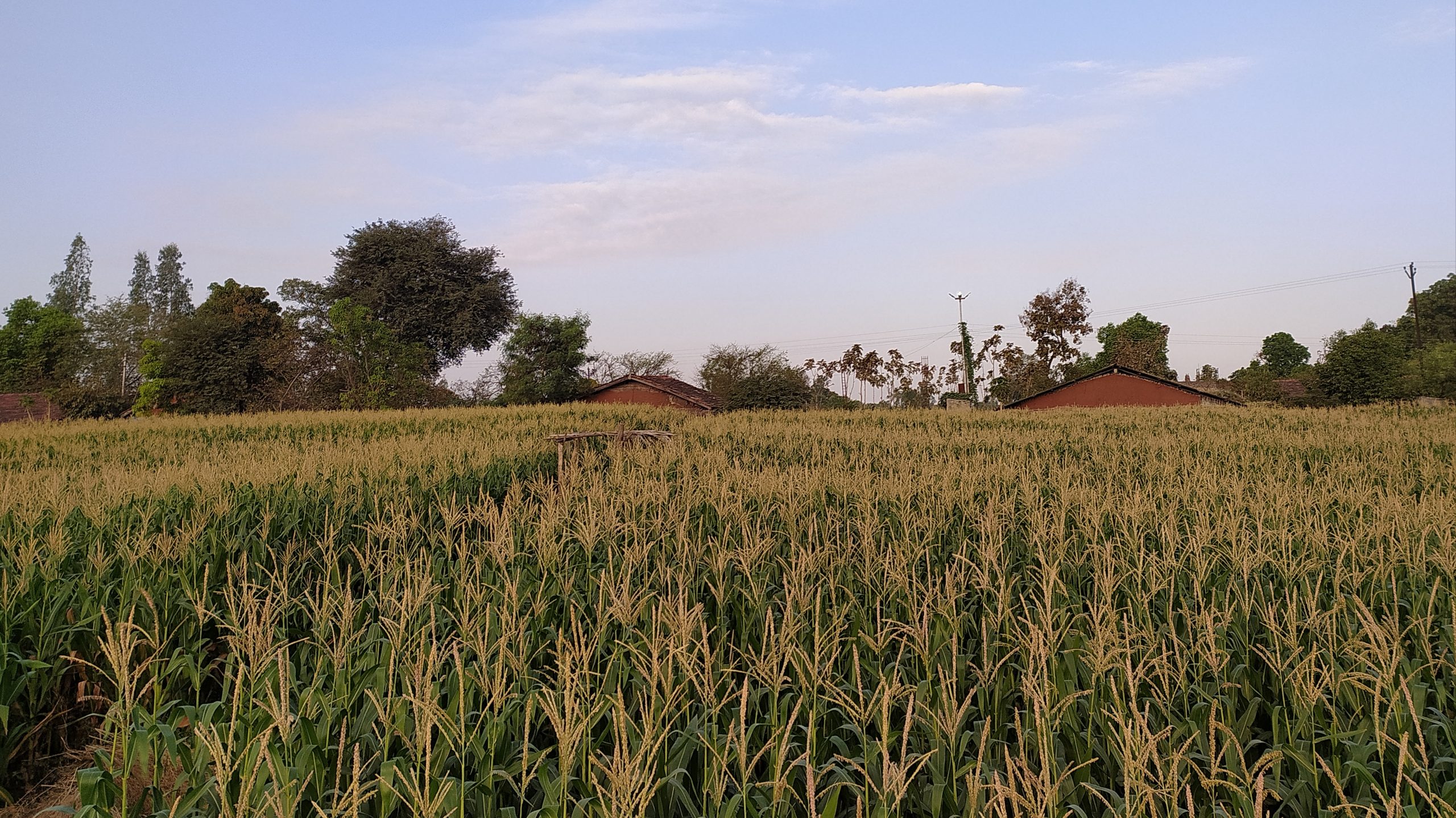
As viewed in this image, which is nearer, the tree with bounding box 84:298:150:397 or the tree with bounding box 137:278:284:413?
the tree with bounding box 137:278:284:413

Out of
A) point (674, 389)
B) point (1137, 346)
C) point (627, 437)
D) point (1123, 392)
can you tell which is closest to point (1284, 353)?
point (1137, 346)

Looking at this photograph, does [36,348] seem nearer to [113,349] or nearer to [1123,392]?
[113,349]

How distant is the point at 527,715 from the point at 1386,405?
142 ft

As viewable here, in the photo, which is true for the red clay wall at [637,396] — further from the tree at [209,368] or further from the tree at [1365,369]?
the tree at [1365,369]

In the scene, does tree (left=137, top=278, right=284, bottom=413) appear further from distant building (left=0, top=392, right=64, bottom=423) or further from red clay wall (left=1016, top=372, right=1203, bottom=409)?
red clay wall (left=1016, top=372, right=1203, bottom=409)

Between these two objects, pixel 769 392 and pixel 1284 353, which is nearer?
pixel 769 392

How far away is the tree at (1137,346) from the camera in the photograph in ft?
234

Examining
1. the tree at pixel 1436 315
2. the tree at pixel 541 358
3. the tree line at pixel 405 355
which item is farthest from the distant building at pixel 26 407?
the tree at pixel 1436 315

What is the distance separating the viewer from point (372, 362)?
44.2 m

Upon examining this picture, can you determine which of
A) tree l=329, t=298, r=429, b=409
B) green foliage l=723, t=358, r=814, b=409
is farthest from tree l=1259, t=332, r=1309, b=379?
tree l=329, t=298, r=429, b=409

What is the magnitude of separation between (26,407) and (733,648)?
6113 centimetres

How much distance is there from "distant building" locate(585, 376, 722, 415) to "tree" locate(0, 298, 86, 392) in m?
39.5

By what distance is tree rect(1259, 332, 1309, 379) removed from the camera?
105 metres

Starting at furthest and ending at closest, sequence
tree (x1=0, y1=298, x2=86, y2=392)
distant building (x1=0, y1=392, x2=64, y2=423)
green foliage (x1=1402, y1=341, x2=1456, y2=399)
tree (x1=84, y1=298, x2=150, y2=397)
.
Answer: tree (x1=84, y1=298, x2=150, y2=397) → tree (x1=0, y1=298, x2=86, y2=392) → distant building (x1=0, y1=392, x2=64, y2=423) → green foliage (x1=1402, y1=341, x2=1456, y2=399)
